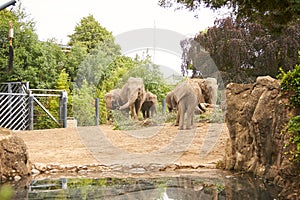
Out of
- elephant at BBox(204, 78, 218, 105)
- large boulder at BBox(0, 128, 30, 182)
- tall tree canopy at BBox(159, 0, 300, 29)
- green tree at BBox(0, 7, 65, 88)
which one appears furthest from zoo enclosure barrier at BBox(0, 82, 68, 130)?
tall tree canopy at BBox(159, 0, 300, 29)

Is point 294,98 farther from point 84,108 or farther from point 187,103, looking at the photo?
point 84,108

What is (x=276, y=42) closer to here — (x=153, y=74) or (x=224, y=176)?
(x=153, y=74)

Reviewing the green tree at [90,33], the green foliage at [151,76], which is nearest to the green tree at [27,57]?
the green foliage at [151,76]

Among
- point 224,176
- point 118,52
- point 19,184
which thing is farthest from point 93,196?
point 118,52

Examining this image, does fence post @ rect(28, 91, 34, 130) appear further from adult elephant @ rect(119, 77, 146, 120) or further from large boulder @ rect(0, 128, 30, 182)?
large boulder @ rect(0, 128, 30, 182)

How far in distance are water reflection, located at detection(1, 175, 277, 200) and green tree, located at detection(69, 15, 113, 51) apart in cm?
2447

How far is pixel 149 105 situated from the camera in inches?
683

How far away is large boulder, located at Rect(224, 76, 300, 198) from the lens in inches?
186

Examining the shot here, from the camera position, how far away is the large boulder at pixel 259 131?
4.72 metres

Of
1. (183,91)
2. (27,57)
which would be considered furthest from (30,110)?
(183,91)

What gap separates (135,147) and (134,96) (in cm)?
663

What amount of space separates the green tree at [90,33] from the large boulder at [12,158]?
23690 millimetres

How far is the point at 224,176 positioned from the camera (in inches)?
224

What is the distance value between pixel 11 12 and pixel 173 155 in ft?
46.5
